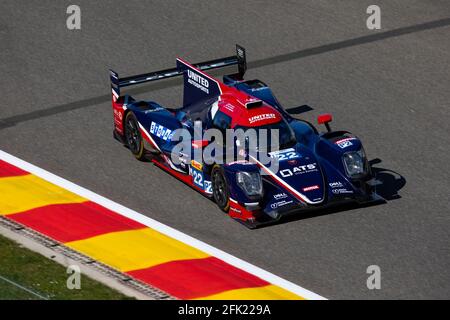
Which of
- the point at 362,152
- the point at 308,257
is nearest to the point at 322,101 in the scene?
the point at 362,152

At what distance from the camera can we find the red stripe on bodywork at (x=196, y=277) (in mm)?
13648

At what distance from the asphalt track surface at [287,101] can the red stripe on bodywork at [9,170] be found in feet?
1.21

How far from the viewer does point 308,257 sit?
47.8 ft

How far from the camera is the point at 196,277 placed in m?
14.0

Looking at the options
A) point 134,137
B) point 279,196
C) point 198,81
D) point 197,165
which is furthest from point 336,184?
point 134,137

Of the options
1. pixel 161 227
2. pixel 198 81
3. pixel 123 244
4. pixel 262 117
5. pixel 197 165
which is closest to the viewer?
pixel 123 244

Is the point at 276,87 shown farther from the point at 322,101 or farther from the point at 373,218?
the point at 373,218

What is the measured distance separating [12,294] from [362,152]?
5377 millimetres

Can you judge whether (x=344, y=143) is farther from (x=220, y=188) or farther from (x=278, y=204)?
(x=220, y=188)

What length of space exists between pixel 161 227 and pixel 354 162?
2.77 metres


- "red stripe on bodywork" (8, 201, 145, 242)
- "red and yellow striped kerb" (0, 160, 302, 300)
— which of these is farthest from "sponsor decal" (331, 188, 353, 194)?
"red stripe on bodywork" (8, 201, 145, 242)

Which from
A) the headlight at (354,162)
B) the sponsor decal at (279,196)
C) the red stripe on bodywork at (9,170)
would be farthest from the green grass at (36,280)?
the headlight at (354,162)

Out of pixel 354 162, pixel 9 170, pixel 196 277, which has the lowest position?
pixel 196 277

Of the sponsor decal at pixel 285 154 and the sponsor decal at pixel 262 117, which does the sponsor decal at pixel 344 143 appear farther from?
the sponsor decal at pixel 262 117
